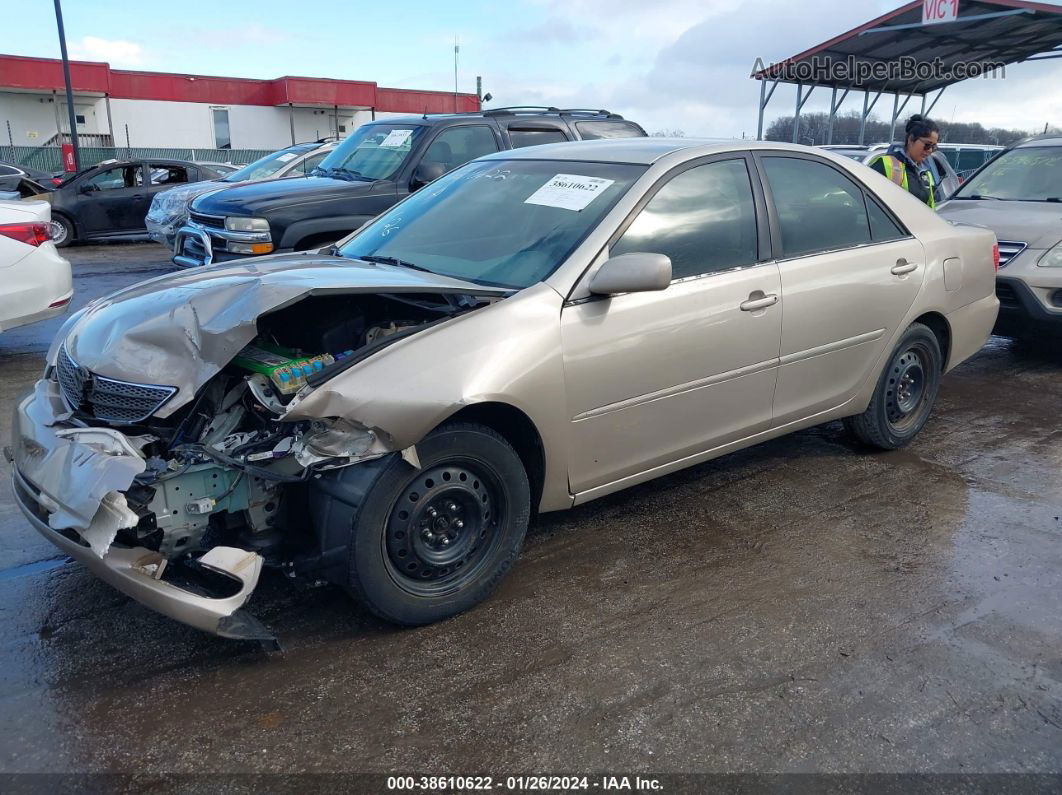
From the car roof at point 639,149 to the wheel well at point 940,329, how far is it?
1201 mm

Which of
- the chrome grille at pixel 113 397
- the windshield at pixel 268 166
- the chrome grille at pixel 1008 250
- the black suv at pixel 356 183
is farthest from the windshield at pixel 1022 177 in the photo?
the windshield at pixel 268 166

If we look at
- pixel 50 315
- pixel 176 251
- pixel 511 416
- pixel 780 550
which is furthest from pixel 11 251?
pixel 780 550

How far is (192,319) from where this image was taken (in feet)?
9.98

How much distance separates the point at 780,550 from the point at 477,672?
5.41ft

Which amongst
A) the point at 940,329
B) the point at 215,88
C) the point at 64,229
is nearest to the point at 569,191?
the point at 940,329

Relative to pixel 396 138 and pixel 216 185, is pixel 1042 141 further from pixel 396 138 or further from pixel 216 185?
pixel 216 185

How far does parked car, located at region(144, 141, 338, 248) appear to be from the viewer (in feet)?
38.2

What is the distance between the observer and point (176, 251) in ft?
27.3

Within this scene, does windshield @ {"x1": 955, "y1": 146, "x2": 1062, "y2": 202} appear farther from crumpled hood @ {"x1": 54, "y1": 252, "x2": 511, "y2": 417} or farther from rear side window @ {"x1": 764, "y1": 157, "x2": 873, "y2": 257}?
crumpled hood @ {"x1": 54, "y1": 252, "x2": 511, "y2": 417}

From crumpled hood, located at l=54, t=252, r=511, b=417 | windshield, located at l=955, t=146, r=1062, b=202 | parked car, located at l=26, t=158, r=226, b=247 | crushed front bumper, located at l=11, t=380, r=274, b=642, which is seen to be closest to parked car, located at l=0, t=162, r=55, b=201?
parked car, located at l=26, t=158, r=226, b=247

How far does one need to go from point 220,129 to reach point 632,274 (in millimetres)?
41855

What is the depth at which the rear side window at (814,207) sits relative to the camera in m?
4.31

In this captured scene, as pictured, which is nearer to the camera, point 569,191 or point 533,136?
point 569,191

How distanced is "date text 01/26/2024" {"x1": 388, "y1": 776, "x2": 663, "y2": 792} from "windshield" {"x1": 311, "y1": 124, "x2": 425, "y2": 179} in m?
6.73
